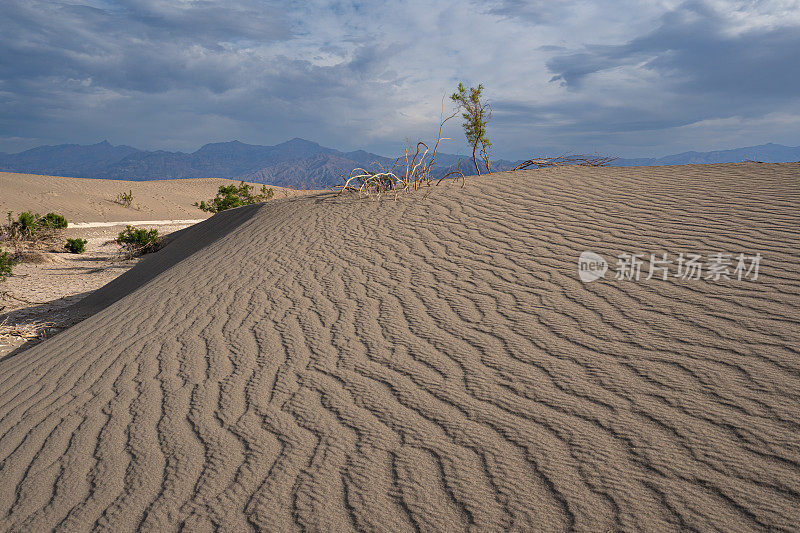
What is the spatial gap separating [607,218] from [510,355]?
277 centimetres

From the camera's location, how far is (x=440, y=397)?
225 centimetres

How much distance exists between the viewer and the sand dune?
164 cm

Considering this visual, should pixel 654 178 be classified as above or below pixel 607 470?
above

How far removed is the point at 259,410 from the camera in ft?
7.57

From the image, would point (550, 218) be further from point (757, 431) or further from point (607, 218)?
point (757, 431)

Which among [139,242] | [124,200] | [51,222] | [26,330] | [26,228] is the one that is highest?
[124,200]

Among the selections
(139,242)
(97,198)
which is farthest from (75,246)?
(97,198)

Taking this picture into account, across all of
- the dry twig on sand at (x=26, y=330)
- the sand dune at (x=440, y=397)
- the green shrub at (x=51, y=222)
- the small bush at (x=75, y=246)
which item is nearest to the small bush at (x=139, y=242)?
the small bush at (x=75, y=246)

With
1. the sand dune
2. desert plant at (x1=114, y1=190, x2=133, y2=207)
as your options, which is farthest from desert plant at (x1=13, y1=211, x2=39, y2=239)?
desert plant at (x1=114, y1=190, x2=133, y2=207)

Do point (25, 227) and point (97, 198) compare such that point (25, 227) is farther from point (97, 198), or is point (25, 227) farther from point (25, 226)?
point (97, 198)

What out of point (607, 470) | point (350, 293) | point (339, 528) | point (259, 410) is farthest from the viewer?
point (350, 293)

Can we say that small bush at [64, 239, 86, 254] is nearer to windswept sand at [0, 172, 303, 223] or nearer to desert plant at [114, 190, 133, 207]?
windswept sand at [0, 172, 303, 223]

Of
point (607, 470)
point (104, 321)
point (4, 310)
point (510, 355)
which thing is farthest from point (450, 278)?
point (4, 310)

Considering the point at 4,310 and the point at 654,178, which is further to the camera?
the point at 4,310
